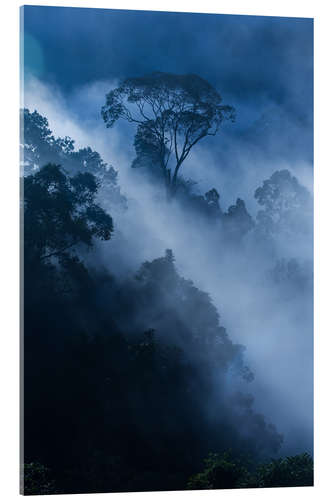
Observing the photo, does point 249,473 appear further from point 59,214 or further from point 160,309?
point 59,214

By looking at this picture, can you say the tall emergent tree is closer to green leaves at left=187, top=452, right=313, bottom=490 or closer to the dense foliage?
the dense foliage

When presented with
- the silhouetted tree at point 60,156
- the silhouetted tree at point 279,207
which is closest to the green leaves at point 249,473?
the silhouetted tree at point 279,207

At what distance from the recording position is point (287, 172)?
825 centimetres

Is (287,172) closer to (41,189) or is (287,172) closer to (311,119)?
(311,119)

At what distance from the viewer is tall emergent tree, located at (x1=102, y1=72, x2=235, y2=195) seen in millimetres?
7938

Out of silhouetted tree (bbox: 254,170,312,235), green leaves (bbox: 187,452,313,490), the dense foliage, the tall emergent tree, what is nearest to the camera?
the dense foliage

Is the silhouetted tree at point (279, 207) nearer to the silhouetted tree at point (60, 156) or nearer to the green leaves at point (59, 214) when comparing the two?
the silhouetted tree at point (60, 156)

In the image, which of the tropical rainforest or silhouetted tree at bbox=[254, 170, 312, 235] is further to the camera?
silhouetted tree at bbox=[254, 170, 312, 235]

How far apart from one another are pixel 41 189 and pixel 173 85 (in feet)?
4.61

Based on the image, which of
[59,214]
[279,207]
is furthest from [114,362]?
[279,207]

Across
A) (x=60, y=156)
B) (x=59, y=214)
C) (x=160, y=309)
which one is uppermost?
(x=60, y=156)

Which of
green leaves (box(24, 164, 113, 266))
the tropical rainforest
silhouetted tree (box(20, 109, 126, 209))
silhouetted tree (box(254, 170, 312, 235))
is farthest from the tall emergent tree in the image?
silhouetted tree (box(254, 170, 312, 235))

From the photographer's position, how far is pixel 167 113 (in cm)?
811
